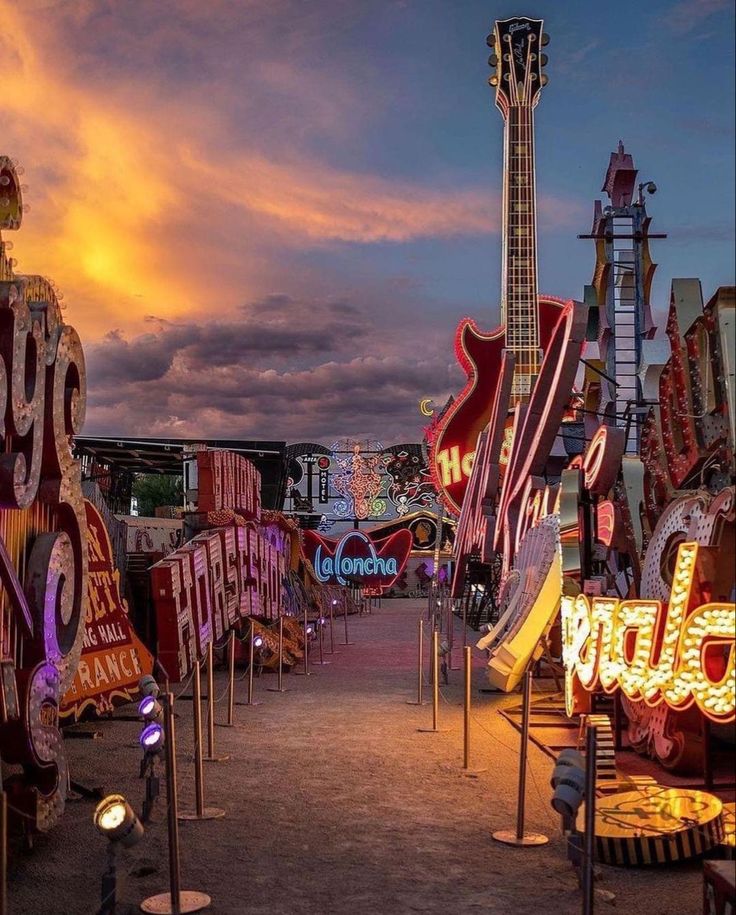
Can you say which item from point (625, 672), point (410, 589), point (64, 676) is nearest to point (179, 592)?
point (64, 676)

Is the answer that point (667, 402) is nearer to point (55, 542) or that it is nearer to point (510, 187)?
point (55, 542)

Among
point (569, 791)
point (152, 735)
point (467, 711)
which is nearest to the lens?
point (569, 791)

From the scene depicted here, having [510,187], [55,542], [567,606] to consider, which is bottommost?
[567,606]

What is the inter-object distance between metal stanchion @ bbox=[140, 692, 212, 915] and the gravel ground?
149mm

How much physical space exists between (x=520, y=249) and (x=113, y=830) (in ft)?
82.0

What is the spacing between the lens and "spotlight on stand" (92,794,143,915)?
19.5 feet

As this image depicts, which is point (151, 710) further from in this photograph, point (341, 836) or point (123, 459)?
point (123, 459)

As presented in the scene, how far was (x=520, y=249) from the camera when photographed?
28.8 m

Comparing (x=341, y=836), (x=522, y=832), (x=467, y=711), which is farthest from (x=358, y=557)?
(x=522, y=832)

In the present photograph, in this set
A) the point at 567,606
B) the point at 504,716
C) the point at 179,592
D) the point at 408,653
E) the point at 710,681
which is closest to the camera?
the point at 710,681

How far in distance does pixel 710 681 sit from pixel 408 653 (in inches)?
743

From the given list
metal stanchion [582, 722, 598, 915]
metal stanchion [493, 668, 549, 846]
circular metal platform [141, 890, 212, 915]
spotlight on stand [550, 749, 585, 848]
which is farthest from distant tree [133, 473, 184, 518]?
metal stanchion [582, 722, 598, 915]

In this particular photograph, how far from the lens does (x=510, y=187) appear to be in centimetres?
2948

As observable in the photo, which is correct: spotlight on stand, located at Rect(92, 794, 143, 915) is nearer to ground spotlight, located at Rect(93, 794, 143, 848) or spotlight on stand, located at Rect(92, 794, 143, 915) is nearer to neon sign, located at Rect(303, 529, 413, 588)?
ground spotlight, located at Rect(93, 794, 143, 848)
